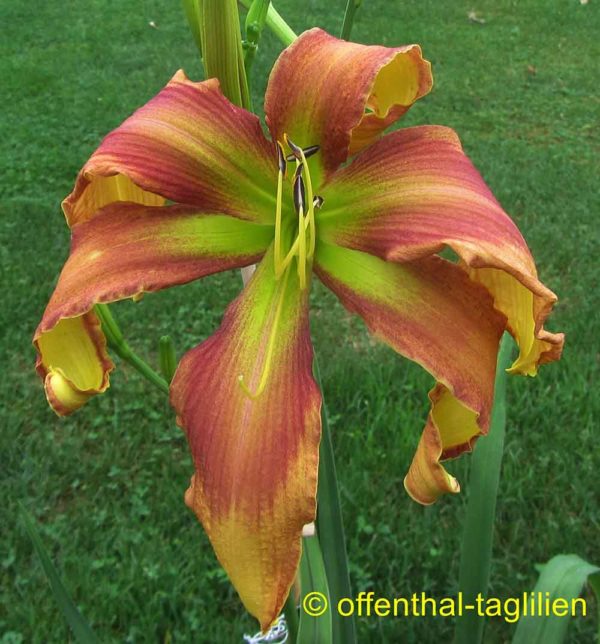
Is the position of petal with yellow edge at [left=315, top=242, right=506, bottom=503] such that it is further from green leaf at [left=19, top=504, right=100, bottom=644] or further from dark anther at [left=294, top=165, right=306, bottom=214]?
green leaf at [left=19, top=504, right=100, bottom=644]

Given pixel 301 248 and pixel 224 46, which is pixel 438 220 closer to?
pixel 301 248

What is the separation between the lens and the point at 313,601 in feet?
2.85

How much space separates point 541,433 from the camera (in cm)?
229

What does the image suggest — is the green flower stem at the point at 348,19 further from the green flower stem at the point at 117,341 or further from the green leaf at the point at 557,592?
the green leaf at the point at 557,592

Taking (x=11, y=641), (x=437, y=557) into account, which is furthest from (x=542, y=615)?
(x=11, y=641)

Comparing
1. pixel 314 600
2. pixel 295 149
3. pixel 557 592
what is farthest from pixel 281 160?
pixel 557 592

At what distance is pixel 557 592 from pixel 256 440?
2.22 ft

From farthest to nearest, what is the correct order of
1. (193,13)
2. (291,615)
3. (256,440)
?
(291,615) → (193,13) → (256,440)

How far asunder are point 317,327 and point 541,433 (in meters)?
0.84

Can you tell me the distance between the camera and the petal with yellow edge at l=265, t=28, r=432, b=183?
595 mm

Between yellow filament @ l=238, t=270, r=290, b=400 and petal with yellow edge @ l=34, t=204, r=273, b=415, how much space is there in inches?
1.9

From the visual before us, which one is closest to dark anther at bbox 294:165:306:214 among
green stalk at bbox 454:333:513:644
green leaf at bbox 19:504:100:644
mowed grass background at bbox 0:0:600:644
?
green stalk at bbox 454:333:513:644

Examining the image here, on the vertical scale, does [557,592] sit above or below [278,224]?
below

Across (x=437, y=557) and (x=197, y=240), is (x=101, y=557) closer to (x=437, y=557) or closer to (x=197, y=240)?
(x=437, y=557)
